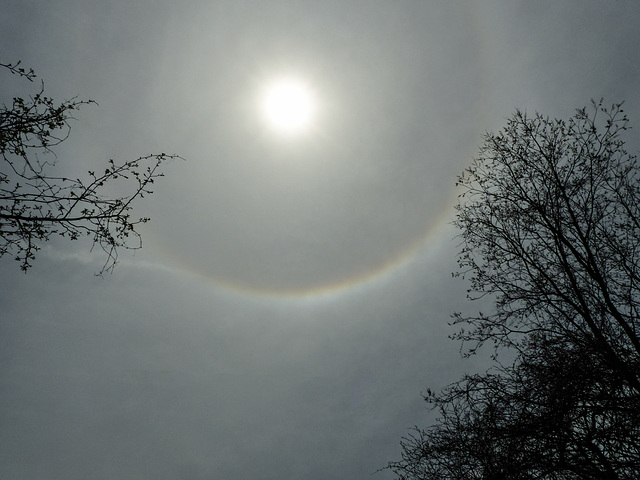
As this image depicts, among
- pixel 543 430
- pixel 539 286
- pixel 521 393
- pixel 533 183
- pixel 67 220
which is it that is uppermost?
pixel 533 183

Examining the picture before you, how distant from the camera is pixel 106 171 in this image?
3.50 meters

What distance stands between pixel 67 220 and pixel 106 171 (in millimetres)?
616

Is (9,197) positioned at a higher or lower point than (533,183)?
lower

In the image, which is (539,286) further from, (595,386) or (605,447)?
(605,447)

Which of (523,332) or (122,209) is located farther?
(523,332)

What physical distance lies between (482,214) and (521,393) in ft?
14.6

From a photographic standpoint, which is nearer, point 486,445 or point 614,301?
point 486,445

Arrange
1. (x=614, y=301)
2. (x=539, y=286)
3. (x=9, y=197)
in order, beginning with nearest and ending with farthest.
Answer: (x=9, y=197), (x=614, y=301), (x=539, y=286)

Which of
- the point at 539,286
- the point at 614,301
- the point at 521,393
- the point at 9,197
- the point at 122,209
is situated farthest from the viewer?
the point at 539,286

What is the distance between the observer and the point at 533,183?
25.2ft

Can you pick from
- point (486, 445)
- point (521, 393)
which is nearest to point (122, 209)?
point (486, 445)

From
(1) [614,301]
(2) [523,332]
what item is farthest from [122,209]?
(1) [614,301]

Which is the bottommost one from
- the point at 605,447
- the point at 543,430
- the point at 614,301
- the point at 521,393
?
the point at 605,447

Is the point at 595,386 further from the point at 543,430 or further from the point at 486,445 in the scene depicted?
the point at 486,445
